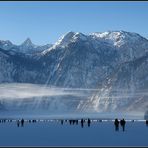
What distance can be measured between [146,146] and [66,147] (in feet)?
24.0

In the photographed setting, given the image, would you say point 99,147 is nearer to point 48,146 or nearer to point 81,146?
point 81,146

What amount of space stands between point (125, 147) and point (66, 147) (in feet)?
17.8

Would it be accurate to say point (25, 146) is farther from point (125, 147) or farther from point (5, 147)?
point (125, 147)

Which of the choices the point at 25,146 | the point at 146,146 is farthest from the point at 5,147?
the point at 146,146

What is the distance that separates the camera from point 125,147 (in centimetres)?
4459

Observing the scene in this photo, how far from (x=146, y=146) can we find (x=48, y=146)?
924 centimetres

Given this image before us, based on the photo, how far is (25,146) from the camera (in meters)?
46.7

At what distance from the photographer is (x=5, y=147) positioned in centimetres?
4553

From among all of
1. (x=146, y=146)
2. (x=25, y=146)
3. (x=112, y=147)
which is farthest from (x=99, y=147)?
(x=25, y=146)

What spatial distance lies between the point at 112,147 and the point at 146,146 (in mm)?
3099

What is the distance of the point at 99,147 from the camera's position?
4516cm

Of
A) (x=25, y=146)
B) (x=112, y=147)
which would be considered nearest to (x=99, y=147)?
(x=112, y=147)

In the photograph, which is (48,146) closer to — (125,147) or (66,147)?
(66,147)

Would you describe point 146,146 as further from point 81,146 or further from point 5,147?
point 5,147
